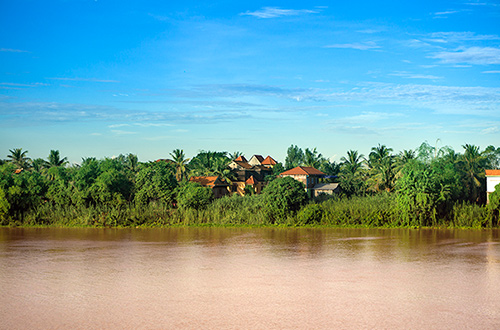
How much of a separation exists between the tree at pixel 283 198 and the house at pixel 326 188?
1468 centimetres

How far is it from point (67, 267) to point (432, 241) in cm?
1565

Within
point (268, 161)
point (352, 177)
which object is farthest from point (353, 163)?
point (268, 161)

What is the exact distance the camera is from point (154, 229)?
30734mm

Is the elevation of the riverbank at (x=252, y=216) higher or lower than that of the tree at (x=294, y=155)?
lower

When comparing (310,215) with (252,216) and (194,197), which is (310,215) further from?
(194,197)

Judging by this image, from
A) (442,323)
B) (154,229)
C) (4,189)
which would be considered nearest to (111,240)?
(154,229)

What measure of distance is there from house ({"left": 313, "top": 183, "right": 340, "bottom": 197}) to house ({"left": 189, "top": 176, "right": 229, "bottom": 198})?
30.1 feet

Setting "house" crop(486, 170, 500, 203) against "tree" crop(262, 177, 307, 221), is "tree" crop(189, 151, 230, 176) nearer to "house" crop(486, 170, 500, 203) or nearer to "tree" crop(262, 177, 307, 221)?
"tree" crop(262, 177, 307, 221)

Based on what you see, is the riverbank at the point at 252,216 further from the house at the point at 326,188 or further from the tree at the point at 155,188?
the house at the point at 326,188

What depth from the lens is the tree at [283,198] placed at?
30.8 metres

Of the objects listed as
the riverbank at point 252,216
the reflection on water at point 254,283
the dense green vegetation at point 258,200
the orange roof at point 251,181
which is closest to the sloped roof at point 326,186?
the dense green vegetation at point 258,200

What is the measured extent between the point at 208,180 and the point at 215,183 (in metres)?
0.86

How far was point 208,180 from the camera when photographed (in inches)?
1887

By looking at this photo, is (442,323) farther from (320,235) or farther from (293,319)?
(320,235)
